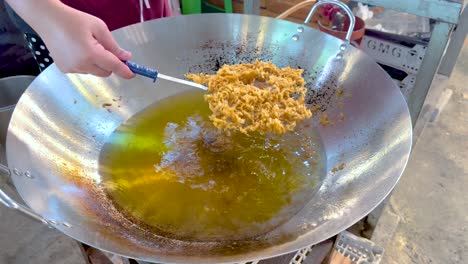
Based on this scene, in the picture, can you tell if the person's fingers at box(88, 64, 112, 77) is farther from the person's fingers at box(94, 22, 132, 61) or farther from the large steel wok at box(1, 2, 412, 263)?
the large steel wok at box(1, 2, 412, 263)

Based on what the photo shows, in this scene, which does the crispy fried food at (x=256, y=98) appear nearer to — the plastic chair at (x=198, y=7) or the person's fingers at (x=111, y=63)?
the person's fingers at (x=111, y=63)

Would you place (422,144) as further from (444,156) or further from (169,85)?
(169,85)

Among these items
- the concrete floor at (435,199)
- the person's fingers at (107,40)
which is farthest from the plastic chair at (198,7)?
the person's fingers at (107,40)

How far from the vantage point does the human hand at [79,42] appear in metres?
0.87

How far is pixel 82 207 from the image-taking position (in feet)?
3.00

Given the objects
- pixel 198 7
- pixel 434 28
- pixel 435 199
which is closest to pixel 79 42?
pixel 434 28

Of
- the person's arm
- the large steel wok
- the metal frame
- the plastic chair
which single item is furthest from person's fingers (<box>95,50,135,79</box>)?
the plastic chair

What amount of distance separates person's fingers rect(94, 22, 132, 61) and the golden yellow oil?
339 millimetres

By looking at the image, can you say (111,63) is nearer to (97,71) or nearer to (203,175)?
(97,71)

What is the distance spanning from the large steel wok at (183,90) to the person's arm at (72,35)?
0.23 meters

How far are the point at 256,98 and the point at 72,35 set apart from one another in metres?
0.53

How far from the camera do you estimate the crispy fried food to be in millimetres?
1097

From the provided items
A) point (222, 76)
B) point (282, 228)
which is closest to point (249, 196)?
point (282, 228)

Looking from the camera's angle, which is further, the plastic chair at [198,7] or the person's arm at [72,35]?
the plastic chair at [198,7]
